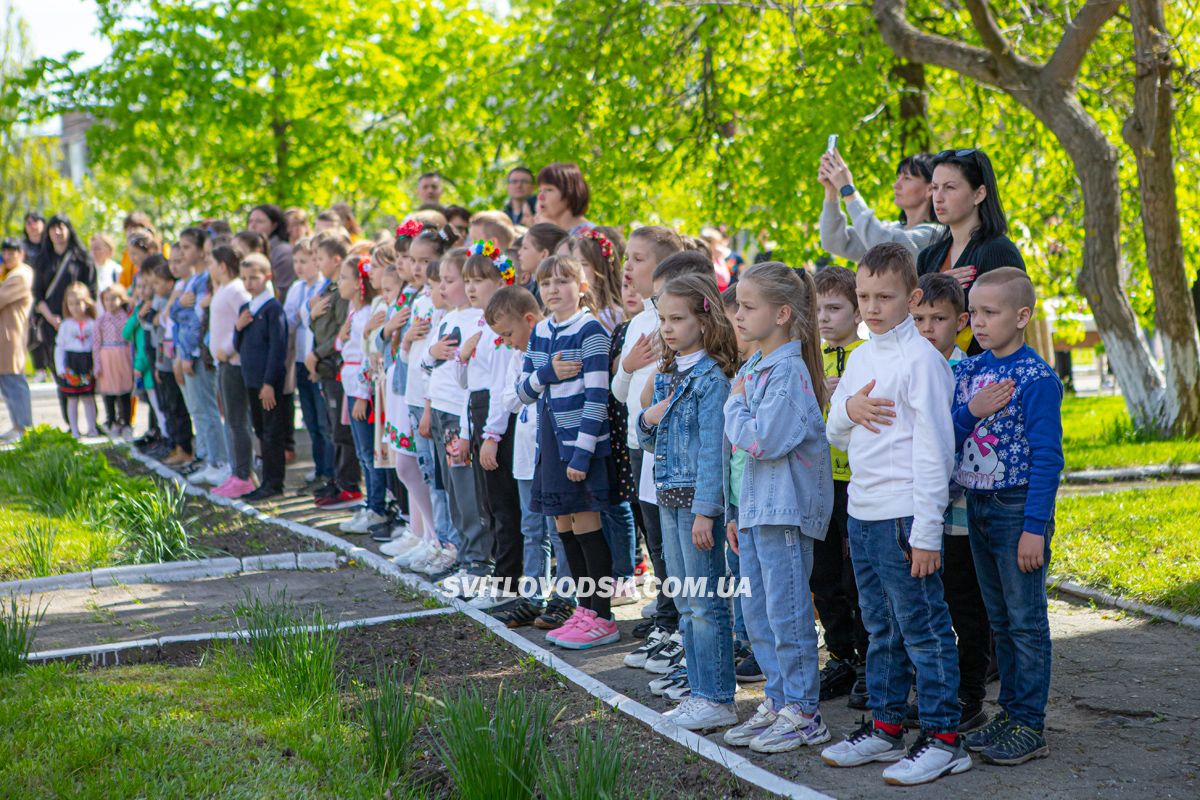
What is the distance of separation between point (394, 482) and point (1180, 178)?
8.49 meters

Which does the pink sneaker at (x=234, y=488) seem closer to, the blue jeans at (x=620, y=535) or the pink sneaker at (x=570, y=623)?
the blue jeans at (x=620, y=535)

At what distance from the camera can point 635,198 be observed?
1429cm

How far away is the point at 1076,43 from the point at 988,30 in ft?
2.26

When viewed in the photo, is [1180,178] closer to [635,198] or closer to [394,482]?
[635,198]

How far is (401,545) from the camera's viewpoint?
8617mm

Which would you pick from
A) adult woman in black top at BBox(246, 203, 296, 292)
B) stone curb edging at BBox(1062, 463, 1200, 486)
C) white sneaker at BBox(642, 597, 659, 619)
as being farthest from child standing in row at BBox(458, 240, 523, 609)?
adult woman in black top at BBox(246, 203, 296, 292)

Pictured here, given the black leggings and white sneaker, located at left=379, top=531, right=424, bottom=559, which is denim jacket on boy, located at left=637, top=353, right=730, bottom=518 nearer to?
white sneaker, located at left=379, top=531, right=424, bottom=559

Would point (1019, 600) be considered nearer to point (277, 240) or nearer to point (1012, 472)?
point (1012, 472)

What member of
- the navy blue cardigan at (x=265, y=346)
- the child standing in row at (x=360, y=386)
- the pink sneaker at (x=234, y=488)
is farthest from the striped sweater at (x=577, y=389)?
the pink sneaker at (x=234, y=488)

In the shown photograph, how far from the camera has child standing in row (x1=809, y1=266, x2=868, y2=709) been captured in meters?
5.40

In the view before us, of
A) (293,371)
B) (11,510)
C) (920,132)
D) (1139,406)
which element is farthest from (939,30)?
(11,510)

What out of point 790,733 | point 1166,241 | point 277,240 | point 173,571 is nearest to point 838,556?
point 790,733

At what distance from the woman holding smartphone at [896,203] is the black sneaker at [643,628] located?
2132 mm

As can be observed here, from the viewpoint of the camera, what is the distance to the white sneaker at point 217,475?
11.7 meters
